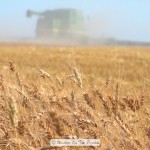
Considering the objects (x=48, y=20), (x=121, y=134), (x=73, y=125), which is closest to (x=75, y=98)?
(x=73, y=125)

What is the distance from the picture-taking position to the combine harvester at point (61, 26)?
62.4m

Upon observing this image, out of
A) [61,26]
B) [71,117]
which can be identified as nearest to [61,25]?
[61,26]

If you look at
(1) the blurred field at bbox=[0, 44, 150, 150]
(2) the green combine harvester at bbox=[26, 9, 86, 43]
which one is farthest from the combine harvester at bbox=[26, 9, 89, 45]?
(1) the blurred field at bbox=[0, 44, 150, 150]

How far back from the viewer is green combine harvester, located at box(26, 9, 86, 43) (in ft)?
205

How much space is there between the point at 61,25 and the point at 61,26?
1.66ft

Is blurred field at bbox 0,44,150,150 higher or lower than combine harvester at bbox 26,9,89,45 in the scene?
higher

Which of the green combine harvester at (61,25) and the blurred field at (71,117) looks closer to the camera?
the blurred field at (71,117)

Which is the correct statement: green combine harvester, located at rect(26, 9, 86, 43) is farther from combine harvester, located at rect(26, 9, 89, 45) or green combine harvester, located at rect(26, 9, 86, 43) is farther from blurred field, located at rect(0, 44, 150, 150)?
blurred field, located at rect(0, 44, 150, 150)

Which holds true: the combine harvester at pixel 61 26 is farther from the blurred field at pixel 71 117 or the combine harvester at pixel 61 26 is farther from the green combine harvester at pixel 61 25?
the blurred field at pixel 71 117

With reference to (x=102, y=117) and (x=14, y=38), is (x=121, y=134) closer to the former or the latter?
Result: (x=102, y=117)

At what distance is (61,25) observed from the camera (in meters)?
64.3

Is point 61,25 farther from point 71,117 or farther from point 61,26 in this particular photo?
point 71,117

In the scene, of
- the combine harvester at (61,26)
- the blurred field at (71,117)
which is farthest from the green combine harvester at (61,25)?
the blurred field at (71,117)

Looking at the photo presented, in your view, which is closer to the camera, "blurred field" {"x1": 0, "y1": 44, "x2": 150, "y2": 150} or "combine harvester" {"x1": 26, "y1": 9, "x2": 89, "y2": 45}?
"blurred field" {"x1": 0, "y1": 44, "x2": 150, "y2": 150}
